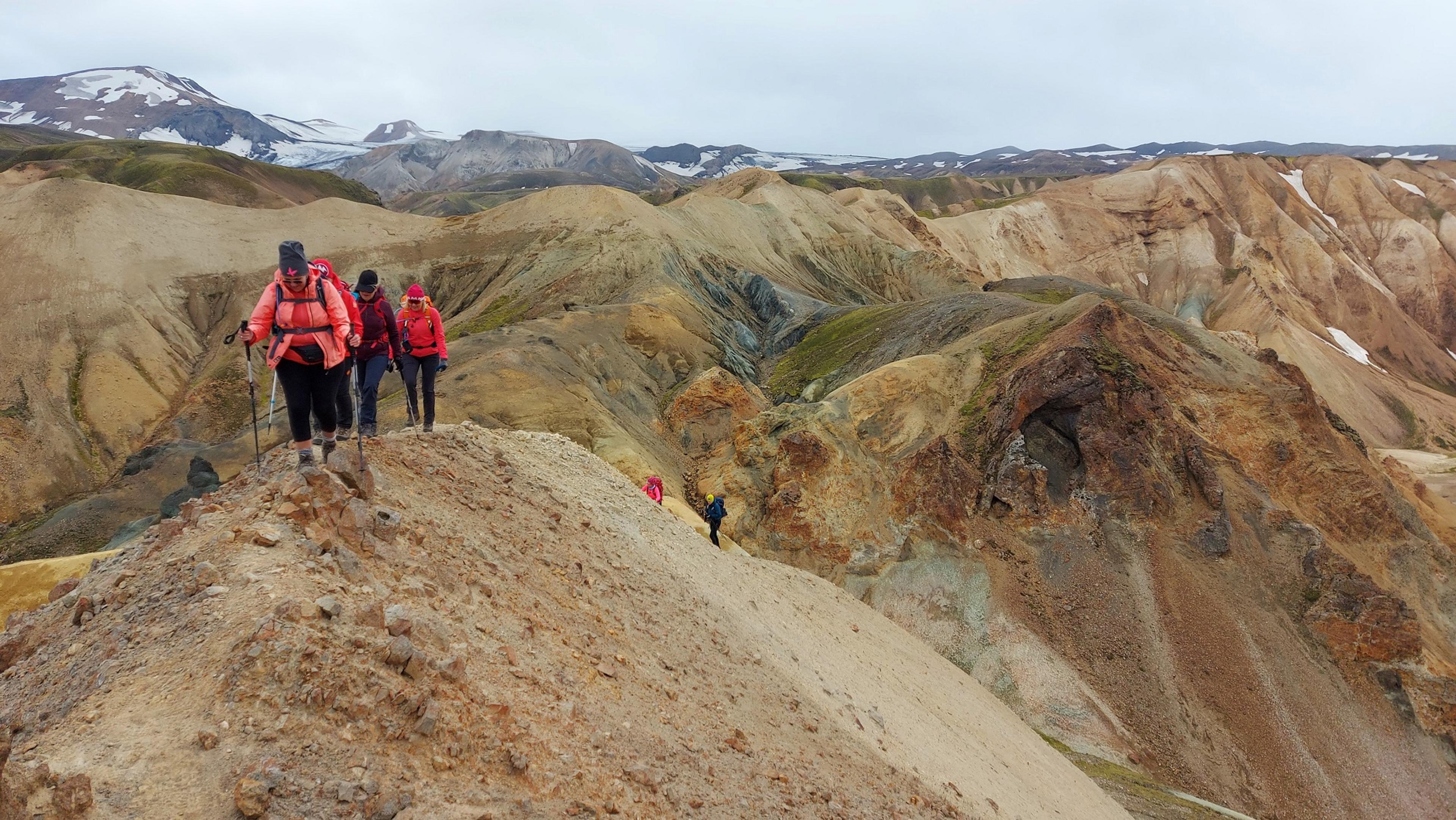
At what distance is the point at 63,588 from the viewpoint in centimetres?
647

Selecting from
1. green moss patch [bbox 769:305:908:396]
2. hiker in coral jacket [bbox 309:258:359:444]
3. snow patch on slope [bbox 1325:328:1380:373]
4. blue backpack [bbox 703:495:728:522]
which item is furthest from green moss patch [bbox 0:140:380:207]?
snow patch on slope [bbox 1325:328:1380:373]

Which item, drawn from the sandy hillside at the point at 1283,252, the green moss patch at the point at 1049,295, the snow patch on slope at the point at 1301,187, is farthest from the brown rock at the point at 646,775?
the snow patch on slope at the point at 1301,187

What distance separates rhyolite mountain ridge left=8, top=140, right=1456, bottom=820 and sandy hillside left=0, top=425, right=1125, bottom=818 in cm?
207

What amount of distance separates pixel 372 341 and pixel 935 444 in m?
23.1

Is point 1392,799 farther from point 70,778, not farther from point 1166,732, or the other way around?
point 70,778

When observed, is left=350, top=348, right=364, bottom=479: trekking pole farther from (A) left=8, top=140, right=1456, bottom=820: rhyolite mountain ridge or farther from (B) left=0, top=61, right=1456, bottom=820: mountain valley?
A: (A) left=8, top=140, right=1456, bottom=820: rhyolite mountain ridge

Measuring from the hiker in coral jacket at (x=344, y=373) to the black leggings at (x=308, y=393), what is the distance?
0.22 feet

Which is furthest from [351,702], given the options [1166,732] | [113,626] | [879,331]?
[879,331]

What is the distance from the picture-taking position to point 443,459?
984 cm

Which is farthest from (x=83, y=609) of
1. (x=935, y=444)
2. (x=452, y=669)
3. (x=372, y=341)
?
(x=935, y=444)

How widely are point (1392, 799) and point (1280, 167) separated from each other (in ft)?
395

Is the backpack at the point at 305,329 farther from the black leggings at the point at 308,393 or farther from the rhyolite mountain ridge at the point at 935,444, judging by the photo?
the rhyolite mountain ridge at the point at 935,444

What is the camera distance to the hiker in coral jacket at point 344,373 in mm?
7301

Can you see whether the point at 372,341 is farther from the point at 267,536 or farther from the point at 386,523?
the point at 267,536
